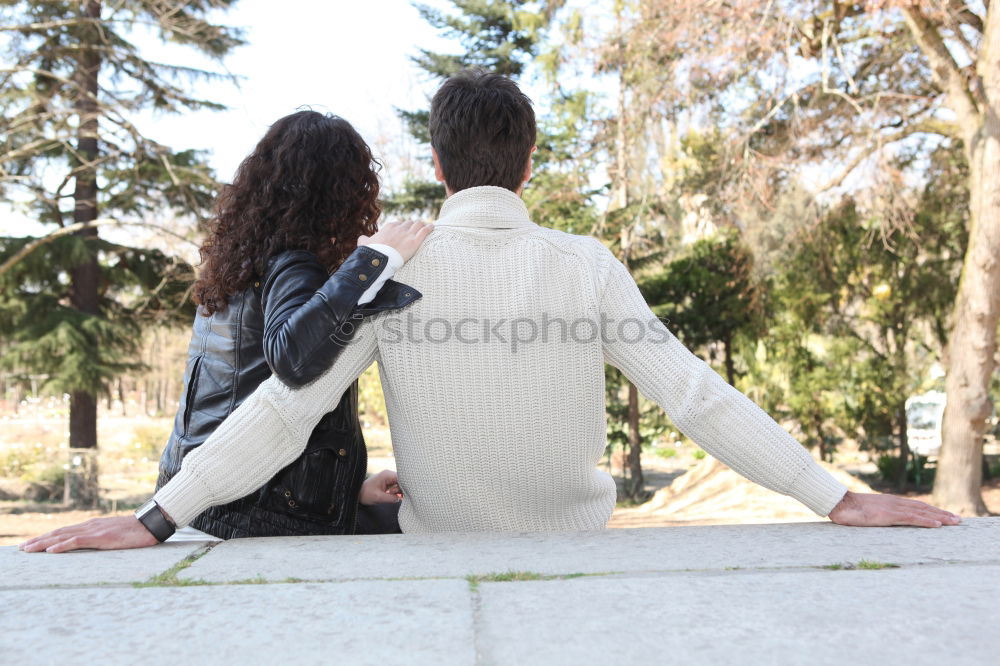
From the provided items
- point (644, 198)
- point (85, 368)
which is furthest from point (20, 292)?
point (644, 198)

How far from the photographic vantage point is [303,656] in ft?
3.34

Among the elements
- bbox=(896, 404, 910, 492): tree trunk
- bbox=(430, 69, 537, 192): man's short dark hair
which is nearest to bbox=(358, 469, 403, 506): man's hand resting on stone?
bbox=(430, 69, 537, 192): man's short dark hair

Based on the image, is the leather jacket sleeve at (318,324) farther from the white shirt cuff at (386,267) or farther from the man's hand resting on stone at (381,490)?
the man's hand resting on stone at (381,490)

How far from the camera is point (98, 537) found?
5.54ft

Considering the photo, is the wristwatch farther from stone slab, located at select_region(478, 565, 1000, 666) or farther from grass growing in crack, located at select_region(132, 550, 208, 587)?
stone slab, located at select_region(478, 565, 1000, 666)

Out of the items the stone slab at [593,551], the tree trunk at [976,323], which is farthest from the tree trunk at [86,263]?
the stone slab at [593,551]

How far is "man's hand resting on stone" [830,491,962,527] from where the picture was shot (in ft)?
5.78

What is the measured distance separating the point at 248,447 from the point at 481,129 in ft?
2.71

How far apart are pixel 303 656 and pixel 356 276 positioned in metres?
0.84

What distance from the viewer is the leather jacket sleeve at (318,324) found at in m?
1.67

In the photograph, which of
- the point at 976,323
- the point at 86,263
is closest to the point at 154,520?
the point at 976,323

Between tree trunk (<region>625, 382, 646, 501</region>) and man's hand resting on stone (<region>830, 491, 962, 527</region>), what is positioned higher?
man's hand resting on stone (<region>830, 491, 962, 527</region>)

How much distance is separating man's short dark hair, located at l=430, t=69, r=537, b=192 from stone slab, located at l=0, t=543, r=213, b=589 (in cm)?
96

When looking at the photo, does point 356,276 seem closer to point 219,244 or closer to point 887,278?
point 219,244
